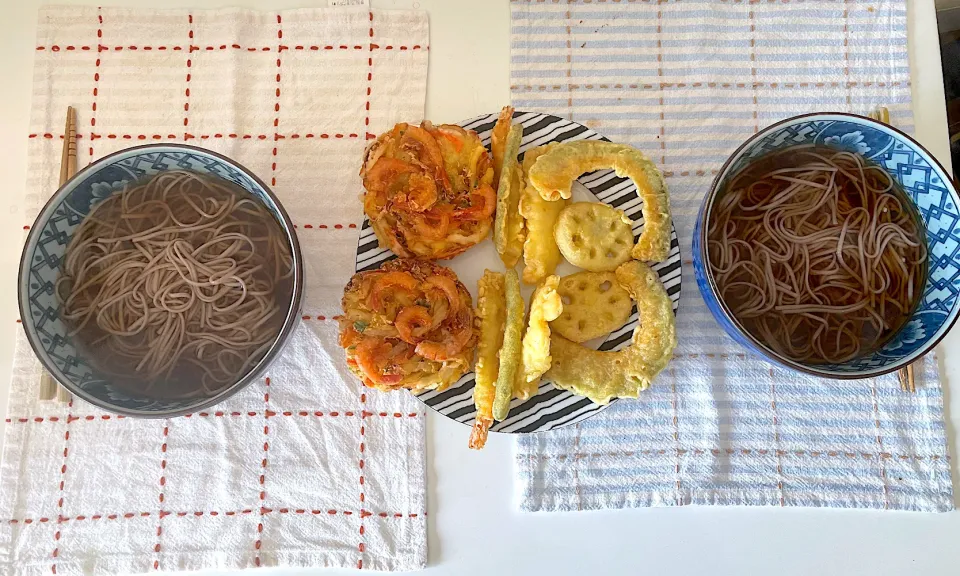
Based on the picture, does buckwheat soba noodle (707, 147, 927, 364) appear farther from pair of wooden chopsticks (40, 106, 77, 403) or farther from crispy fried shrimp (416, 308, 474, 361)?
pair of wooden chopsticks (40, 106, 77, 403)

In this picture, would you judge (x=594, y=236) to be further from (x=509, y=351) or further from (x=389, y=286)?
(x=389, y=286)

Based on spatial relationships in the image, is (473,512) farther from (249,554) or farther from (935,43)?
(935,43)

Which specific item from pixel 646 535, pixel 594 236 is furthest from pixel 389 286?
pixel 646 535

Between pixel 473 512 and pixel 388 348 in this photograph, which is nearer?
pixel 388 348

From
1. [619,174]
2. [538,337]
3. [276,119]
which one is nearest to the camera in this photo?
[538,337]

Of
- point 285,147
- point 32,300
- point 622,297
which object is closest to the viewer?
point 32,300

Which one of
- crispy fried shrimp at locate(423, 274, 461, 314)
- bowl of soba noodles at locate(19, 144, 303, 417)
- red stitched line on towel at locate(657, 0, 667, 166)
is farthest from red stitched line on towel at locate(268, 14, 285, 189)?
red stitched line on towel at locate(657, 0, 667, 166)

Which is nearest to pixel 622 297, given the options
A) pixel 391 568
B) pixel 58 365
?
pixel 391 568
